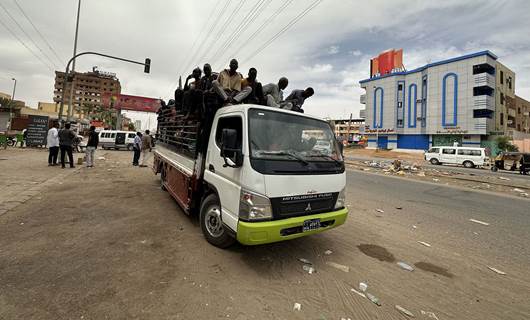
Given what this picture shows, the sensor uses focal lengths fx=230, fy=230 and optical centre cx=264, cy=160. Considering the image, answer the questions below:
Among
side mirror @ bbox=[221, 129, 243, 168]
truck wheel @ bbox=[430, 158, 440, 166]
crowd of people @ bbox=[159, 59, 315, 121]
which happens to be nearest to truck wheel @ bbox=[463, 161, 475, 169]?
truck wheel @ bbox=[430, 158, 440, 166]

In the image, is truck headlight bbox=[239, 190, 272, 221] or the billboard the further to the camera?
the billboard

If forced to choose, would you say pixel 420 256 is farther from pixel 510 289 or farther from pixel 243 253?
pixel 243 253

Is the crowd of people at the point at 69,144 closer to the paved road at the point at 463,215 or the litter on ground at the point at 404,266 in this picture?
the paved road at the point at 463,215

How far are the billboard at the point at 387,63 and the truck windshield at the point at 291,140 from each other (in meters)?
50.2

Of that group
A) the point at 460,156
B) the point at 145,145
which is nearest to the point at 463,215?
the point at 145,145

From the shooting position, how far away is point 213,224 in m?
3.50

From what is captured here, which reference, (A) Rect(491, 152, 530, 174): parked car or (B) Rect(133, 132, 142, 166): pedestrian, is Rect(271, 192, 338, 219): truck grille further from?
(A) Rect(491, 152, 530, 174): parked car

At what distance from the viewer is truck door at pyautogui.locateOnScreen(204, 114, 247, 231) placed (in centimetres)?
288

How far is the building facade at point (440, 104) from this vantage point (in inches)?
1385

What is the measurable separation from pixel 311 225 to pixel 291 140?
1204 mm

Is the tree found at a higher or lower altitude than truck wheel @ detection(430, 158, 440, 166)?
higher

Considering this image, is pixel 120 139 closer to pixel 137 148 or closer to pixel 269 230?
pixel 137 148

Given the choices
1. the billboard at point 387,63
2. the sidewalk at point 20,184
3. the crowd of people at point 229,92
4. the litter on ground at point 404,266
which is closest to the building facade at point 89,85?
the billboard at point 387,63

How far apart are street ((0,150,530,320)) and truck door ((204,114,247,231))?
2.27 feet
